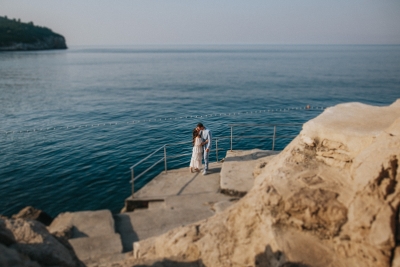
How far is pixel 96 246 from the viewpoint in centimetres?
771

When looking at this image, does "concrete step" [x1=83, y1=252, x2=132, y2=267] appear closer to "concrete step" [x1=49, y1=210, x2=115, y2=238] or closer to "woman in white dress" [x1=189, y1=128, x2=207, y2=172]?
"concrete step" [x1=49, y1=210, x2=115, y2=238]

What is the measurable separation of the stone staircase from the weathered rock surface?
2.06 meters

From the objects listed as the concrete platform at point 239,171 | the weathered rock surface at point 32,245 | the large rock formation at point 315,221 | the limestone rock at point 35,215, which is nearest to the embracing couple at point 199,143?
the concrete platform at point 239,171

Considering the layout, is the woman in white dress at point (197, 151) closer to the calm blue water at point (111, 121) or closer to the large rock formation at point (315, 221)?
the calm blue water at point (111, 121)

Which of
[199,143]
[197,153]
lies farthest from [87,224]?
[199,143]

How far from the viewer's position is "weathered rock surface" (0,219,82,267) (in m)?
4.75

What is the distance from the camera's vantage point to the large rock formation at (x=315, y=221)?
4.92m

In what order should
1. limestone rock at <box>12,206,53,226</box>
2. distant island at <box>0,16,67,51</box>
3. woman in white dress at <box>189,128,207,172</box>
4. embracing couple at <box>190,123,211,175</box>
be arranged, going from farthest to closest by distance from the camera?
1. distant island at <box>0,16,67,51</box>
2. woman in white dress at <box>189,128,207,172</box>
3. embracing couple at <box>190,123,211,175</box>
4. limestone rock at <box>12,206,53,226</box>

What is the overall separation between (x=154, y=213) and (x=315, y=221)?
17.4 feet

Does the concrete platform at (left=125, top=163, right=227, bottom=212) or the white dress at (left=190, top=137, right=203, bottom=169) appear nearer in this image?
the concrete platform at (left=125, top=163, right=227, bottom=212)

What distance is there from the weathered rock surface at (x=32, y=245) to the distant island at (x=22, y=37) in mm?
172317

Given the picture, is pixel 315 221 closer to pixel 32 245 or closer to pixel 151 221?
pixel 32 245

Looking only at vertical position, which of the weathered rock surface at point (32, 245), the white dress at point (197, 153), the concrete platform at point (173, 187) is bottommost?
the concrete platform at point (173, 187)

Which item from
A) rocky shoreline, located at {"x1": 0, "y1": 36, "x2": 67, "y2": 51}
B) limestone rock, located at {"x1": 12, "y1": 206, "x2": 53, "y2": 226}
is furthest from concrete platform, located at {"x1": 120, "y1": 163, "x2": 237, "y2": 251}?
rocky shoreline, located at {"x1": 0, "y1": 36, "x2": 67, "y2": 51}
